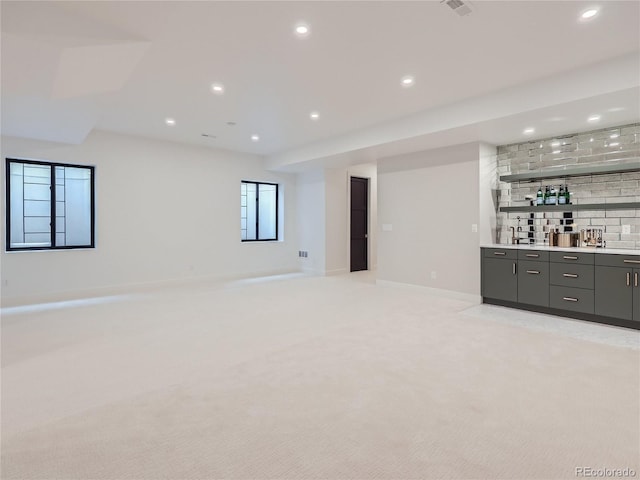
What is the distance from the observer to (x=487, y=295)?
536 cm

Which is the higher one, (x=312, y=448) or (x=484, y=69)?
(x=484, y=69)

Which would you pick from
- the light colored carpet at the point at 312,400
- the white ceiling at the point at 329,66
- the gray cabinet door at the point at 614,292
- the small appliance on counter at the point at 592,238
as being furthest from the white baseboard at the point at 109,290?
the gray cabinet door at the point at 614,292

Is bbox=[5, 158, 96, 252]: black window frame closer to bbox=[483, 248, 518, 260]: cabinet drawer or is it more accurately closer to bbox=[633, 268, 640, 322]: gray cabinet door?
bbox=[483, 248, 518, 260]: cabinet drawer

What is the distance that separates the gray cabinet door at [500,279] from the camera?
16.6ft

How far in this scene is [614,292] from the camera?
4180mm

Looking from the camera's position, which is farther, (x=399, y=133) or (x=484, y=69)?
(x=399, y=133)

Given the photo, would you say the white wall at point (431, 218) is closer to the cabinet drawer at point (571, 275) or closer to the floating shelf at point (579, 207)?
the floating shelf at point (579, 207)

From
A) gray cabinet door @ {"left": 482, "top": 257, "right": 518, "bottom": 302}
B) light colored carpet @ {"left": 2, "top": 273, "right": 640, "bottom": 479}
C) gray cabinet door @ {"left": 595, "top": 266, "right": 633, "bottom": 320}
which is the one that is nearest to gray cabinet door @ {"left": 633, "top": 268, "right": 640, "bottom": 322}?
gray cabinet door @ {"left": 595, "top": 266, "right": 633, "bottom": 320}

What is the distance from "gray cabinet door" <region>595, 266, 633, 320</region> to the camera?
4.09 metres

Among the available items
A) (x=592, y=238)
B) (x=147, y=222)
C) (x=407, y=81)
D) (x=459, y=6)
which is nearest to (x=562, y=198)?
(x=592, y=238)

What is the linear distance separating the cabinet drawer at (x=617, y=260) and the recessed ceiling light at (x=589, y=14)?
2.62 m

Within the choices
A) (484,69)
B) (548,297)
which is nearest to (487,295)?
(548,297)

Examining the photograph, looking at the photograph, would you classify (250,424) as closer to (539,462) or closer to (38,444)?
(38,444)

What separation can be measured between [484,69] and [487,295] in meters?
3.13
